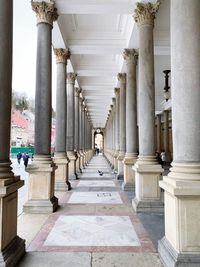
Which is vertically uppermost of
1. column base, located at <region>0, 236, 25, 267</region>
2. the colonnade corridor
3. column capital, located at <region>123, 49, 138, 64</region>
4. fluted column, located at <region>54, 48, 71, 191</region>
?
→ column capital, located at <region>123, 49, 138, 64</region>

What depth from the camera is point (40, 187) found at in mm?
8422

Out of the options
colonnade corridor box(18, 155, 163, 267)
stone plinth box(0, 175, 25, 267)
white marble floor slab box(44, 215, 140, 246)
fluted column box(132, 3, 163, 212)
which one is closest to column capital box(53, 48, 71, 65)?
fluted column box(132, 3, 163, 212)

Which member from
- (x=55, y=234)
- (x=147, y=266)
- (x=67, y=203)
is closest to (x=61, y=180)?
(x=67, y=203)

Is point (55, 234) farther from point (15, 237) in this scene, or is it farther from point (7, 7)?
point (7, 7)

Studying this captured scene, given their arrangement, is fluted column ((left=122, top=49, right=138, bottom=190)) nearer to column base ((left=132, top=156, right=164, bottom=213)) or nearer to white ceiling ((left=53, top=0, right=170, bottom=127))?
white ceiling ((left=53, top=0, right=170, bottom=127))

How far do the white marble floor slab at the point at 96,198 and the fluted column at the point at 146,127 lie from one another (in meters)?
1.36

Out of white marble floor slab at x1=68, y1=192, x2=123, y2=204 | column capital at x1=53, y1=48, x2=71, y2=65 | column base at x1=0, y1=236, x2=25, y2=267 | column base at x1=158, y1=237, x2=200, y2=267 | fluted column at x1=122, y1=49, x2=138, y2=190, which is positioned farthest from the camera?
column capital at x1=53, y1=48, x2=71, y2=65

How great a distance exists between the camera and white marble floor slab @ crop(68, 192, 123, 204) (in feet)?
32.1

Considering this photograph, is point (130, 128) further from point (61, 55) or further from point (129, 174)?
point (61, 55)

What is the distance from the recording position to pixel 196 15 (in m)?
4.70

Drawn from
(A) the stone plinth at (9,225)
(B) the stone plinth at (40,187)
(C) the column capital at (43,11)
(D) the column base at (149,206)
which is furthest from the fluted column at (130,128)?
(A) the stone plinth at (9,225)

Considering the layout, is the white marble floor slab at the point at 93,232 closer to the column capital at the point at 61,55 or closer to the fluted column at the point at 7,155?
the fluted column at the point at 7,155

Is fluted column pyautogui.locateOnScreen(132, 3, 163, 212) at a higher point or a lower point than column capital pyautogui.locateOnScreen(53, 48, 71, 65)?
lower

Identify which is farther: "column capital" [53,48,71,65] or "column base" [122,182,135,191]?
"column capital" [53,48,71,65]
